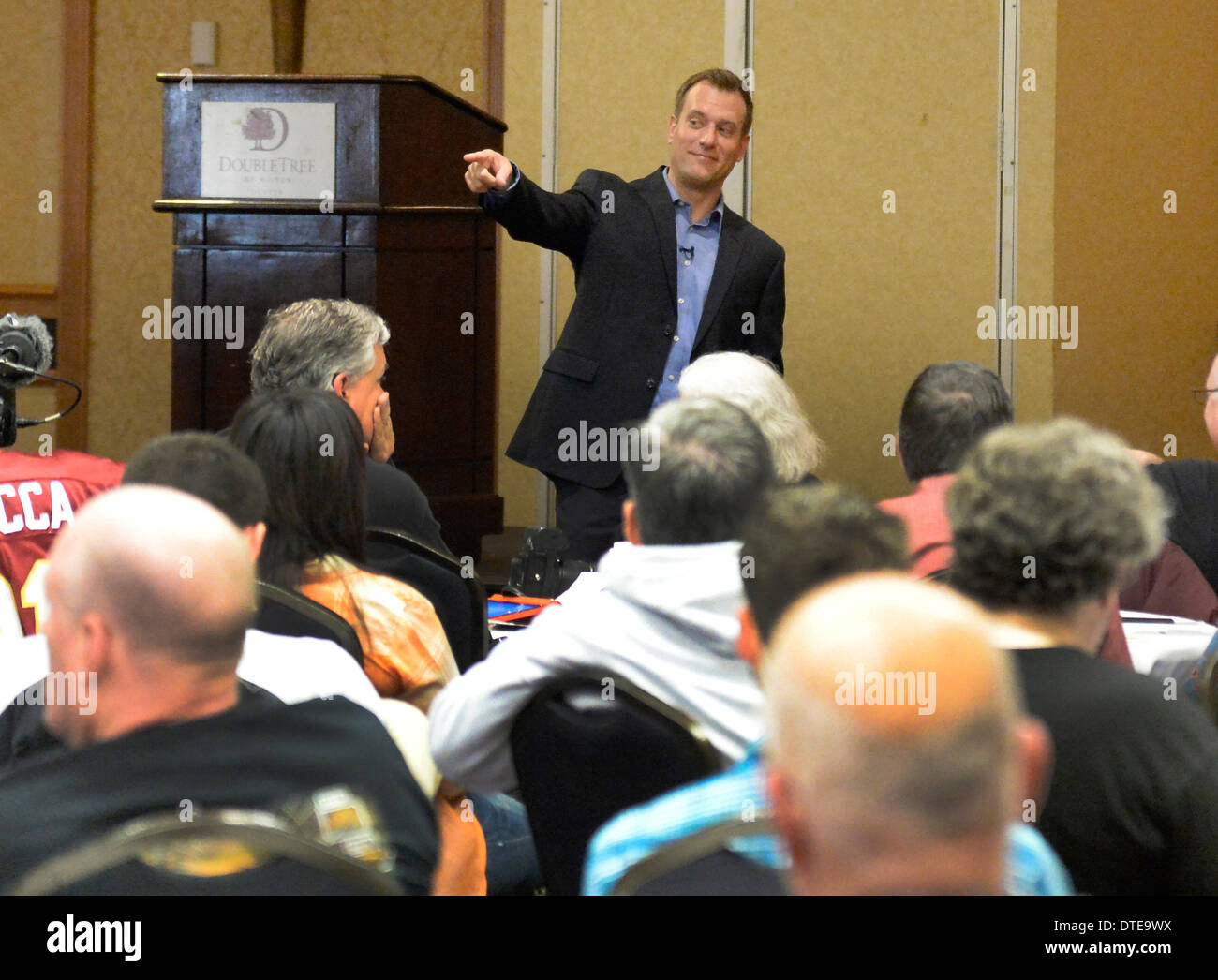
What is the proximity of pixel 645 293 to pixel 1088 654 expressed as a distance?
257cm

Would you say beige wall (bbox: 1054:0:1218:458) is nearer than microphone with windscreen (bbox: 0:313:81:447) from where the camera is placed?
No

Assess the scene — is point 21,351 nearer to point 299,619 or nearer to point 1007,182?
point 299,619

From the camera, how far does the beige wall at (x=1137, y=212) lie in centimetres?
546

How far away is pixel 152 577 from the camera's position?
108 centimetres

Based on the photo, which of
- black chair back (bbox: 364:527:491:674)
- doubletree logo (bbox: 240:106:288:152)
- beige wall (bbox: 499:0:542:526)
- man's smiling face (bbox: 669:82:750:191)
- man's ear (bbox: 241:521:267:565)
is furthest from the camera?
beige wall (bbox: 499:0:542:526)

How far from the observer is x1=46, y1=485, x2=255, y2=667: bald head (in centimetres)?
108

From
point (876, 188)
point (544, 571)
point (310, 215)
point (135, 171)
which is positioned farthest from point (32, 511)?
point (135, 171)

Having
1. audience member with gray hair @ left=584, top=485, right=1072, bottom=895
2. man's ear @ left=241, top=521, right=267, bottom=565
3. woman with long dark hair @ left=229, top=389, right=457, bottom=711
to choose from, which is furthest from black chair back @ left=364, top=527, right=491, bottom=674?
audience member with gray hair @ left=584, top=485, right=1072, bottom=895

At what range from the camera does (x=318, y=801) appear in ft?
3.64

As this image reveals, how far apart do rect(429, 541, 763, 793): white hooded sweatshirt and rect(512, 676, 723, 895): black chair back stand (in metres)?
0.03

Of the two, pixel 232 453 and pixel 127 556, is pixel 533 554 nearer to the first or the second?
pixel 232 453

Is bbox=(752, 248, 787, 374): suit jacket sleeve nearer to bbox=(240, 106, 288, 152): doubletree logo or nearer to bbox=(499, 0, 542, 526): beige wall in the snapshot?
bbox=(240, 106, 288, 152): doubletree logo

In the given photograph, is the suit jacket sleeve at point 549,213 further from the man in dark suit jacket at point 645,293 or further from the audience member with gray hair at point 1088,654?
the audience member with gray hair at point 1088,654
